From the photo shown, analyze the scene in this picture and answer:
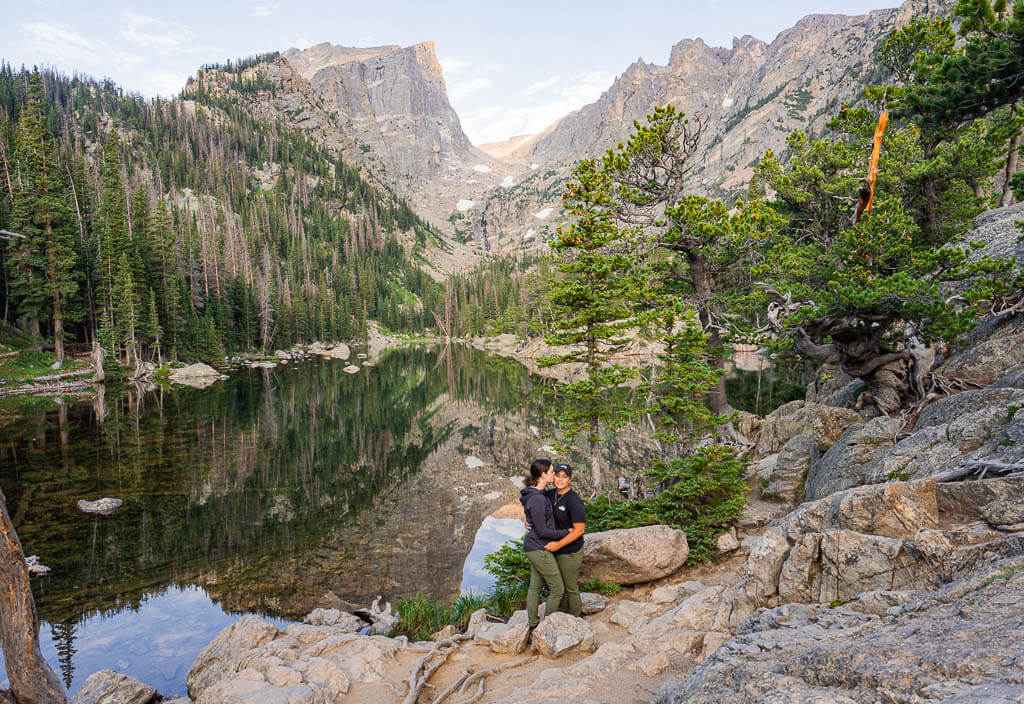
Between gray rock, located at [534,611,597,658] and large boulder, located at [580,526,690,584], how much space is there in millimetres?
2394

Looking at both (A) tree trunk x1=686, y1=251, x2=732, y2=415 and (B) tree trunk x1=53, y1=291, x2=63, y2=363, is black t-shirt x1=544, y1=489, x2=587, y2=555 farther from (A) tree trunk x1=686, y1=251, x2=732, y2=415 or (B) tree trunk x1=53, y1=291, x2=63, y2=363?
(B) tree trunk x1=53, y1=291, x2=63, y2=363

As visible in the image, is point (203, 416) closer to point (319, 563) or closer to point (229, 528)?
point (229, 528)

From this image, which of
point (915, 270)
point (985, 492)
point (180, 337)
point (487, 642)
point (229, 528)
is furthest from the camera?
point (180, 337)

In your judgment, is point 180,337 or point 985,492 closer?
point 985,492

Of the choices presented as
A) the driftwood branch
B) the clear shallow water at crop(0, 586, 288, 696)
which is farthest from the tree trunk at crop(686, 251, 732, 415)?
the clear shallow water at crop(0, 586, 288, 696)

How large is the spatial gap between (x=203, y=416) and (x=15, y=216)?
36086 millimetres

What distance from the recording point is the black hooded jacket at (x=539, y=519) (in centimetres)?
734

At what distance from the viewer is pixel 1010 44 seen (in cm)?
768

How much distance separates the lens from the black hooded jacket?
7336mm

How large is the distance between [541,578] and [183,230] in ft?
308

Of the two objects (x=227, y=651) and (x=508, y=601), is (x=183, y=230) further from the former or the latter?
(x=508, y=601)

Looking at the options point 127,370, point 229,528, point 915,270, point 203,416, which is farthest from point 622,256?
point 127,370

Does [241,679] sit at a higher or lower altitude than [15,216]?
lower

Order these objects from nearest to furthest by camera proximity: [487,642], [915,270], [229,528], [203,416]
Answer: [487,642]
[915,270]
[229,528]
[203,416]
